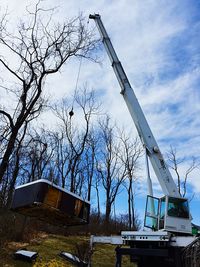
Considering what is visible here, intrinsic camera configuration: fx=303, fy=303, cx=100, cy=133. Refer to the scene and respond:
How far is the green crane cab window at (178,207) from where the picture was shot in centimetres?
1207

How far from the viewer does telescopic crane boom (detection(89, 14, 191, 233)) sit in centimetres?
1190

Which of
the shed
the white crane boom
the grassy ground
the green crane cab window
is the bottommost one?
the grassy ground

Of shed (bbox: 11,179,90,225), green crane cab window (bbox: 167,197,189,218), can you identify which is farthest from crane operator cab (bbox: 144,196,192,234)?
shed (bbox: 11,179,90,225)

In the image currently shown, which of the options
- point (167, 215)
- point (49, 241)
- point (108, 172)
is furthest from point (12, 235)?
point (108, 172)

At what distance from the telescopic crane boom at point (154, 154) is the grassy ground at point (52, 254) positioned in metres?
5.04

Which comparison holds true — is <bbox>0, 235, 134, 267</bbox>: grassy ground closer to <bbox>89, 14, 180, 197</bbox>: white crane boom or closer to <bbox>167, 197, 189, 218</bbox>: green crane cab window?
<bbox>167, 197, 189, 218</bbox>: green crane cab window

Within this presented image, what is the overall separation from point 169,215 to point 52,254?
21.1ft

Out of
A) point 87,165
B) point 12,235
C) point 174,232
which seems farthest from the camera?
point 87,165

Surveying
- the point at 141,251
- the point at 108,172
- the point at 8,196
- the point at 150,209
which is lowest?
the point at 141,251

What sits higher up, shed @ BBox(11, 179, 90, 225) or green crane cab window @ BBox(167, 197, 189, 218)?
green crane cab window @ BBox(167, 197, 189, 218)

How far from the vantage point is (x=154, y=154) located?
13.9 meters

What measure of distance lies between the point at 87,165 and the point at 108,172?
3335 millimetres

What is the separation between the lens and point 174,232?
461 inches

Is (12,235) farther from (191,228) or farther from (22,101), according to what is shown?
(191,228)
